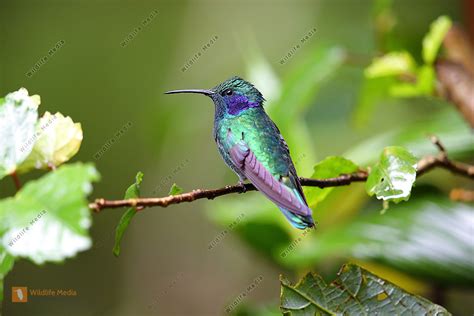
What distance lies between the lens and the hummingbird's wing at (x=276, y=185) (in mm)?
549

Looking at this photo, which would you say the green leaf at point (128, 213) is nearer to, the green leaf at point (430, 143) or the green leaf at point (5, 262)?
the green leaf at point (5, 262)

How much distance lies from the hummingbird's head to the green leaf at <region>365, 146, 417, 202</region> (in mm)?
178

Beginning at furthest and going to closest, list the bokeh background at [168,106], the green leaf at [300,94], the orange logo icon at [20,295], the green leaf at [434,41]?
the bokeh background at [168,106] < the green leaf at [300,94] < the green leaf at [434,41] < the orange logo icon at [20,295]

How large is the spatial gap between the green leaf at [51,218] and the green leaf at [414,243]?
2.92ft

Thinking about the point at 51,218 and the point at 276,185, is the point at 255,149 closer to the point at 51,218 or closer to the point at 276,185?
the point at 276,185

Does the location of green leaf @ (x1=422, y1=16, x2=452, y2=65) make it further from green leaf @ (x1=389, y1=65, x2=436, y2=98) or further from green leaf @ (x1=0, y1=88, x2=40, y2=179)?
green leaf @ (x1=0, y1=88, x2=40, y2=179)

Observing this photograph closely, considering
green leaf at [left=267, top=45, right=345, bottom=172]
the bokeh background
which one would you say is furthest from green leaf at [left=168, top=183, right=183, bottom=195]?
the bokeh background

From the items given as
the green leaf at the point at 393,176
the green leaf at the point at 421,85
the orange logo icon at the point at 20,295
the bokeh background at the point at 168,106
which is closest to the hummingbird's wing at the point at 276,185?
the green leaf at the point at 393,176

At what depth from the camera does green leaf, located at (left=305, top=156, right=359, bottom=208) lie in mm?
738

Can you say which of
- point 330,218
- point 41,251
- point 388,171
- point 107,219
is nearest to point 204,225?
point 107,219

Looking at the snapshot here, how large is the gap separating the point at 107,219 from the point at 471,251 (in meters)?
1.88

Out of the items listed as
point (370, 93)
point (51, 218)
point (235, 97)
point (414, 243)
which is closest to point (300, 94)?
point (370, 93)

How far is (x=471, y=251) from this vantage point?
1289 mm

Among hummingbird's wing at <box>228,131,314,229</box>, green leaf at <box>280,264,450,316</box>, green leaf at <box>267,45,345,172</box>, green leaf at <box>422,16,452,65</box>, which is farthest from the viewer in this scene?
green leaf at <box>267,45,345,172</box>
